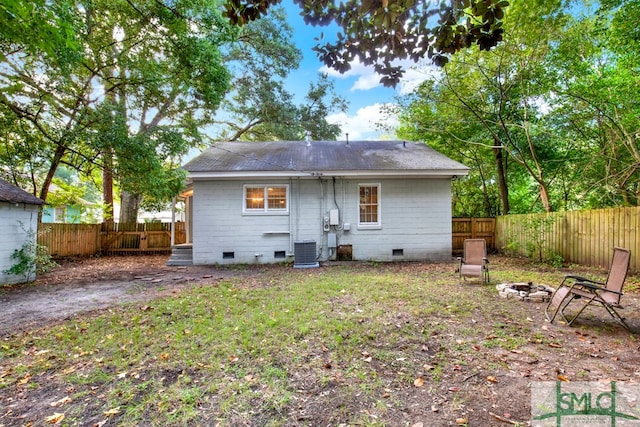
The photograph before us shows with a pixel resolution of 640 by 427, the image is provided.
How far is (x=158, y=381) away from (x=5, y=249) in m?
7.16

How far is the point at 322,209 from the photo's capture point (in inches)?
400

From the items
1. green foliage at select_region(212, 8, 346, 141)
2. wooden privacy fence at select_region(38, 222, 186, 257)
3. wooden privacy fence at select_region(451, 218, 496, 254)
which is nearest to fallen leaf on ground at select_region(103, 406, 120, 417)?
wooden privacy fence at select_region(38, 222, 186, 257)

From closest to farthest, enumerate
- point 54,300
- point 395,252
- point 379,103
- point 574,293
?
point 574,293 → point 54,300 → point 395,252 → point 379,103

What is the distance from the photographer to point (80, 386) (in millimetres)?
2697

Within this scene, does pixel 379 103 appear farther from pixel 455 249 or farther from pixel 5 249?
pixel 5 249

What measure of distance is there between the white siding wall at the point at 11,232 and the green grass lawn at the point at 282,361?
13.8 feet

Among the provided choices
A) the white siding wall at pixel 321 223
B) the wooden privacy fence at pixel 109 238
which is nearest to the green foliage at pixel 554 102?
the white siding wall at pixel 321 223

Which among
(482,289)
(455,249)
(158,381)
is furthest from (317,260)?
(158,381)

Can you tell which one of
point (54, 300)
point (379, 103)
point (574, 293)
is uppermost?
point (379, 103)

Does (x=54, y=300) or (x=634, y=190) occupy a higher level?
(x=634, y=190)

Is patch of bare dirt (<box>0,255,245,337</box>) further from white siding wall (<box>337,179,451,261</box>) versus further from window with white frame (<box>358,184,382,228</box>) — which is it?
window with white frame (<box>358,184,382,228</box>)

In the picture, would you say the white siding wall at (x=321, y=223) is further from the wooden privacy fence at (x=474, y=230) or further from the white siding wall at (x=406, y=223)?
the wooden privacy fence at (x=474, y=230)

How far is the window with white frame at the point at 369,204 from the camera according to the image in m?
10.3

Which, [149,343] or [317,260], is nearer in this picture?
[149,343]
